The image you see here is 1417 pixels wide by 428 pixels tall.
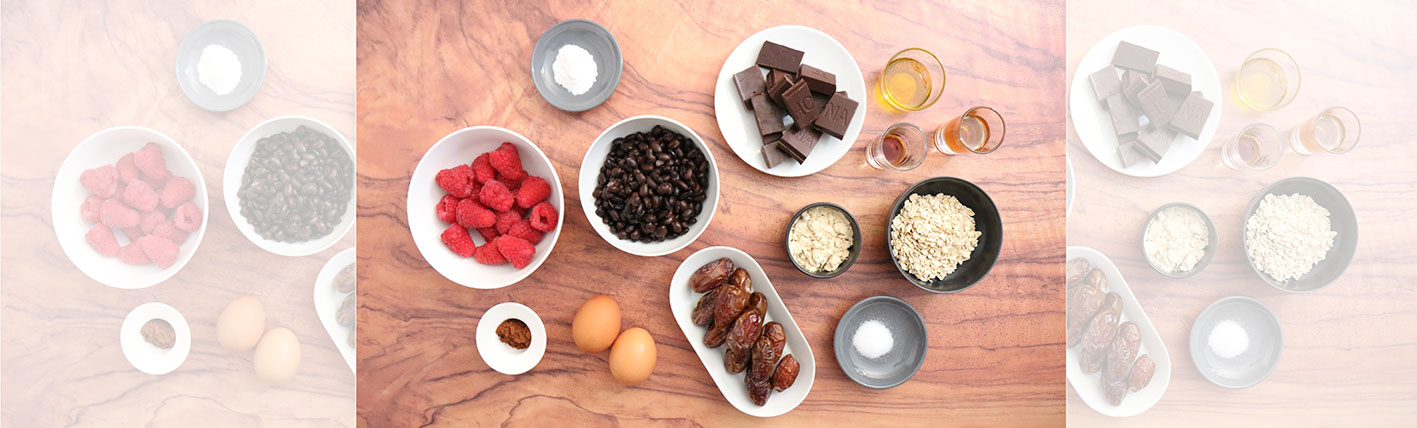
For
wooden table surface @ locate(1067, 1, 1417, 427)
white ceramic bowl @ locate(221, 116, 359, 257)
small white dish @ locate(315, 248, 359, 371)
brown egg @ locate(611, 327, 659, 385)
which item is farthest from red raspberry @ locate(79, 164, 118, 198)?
wooden table surface @ locate(1067, 1, 1417, 427)

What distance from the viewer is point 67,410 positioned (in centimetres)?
67

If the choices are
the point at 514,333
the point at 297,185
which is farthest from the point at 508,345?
the point at 297,185

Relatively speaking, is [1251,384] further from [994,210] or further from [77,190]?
[77,190]

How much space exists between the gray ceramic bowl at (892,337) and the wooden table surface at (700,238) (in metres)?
0.04

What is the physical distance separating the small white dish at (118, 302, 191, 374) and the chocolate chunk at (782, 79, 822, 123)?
3.22 feet

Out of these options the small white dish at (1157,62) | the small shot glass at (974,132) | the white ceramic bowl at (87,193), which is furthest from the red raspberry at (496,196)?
the small white dish at (1157,62)

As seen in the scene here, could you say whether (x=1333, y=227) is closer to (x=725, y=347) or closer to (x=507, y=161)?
(x=725, y=347)

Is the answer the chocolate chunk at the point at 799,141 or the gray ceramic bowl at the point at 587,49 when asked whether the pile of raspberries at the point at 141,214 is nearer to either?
the gray ceramic bowl at the point at 587,49

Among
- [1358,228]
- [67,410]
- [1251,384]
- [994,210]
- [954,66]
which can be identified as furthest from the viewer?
[954,66]

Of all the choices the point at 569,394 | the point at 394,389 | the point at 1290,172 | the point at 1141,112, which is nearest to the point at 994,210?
the point at 1141,112

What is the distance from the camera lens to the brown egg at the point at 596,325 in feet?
3.97

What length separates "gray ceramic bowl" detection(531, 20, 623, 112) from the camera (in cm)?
126

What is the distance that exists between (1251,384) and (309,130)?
146cm

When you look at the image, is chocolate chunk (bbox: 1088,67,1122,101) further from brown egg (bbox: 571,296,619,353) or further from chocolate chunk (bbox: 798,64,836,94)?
brown egg (bbox: 571,296,619,353)
